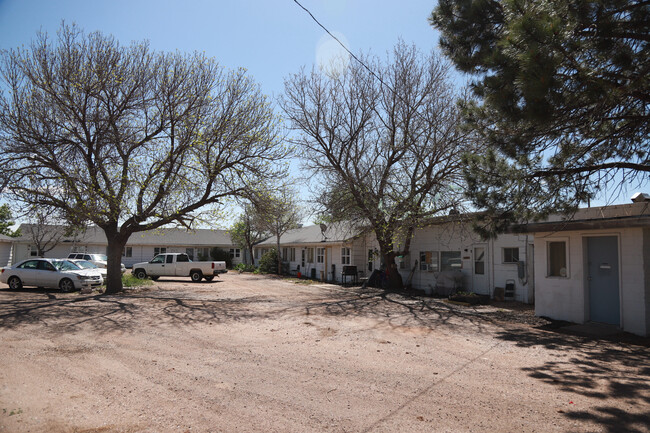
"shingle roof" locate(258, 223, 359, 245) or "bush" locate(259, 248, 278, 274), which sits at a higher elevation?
"shingle roof" locate(258, 223, 359, 245)

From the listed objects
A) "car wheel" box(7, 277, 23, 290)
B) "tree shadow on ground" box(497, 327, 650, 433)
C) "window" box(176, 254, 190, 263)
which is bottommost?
"tree shadow on ground" box(497, 327, 650, 433)

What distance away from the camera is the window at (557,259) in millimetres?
12125

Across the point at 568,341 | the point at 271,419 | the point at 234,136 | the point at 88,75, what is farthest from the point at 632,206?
the point at 88,75

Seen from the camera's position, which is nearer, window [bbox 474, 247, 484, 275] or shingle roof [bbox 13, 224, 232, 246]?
→ window [bbox 474, 247, 484, 275]

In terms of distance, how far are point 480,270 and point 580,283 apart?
713 cm

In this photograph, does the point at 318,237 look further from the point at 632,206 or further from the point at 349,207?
the point at 632,206

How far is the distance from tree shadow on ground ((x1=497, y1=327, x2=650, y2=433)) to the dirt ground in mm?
32

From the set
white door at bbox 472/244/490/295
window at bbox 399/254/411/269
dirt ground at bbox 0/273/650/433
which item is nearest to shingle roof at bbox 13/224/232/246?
window at bbox 399/254/411/269

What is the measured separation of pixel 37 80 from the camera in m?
15.1

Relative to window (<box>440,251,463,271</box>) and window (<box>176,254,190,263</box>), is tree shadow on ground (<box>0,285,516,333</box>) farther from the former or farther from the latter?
window (<box>176,254,190,263</box>)

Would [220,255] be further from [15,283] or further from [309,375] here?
[309,375]

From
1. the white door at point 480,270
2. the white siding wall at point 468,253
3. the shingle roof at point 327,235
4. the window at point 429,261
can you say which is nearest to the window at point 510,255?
the white siding wall at point 468,253

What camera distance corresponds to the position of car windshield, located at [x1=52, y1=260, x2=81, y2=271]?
17.9 metres

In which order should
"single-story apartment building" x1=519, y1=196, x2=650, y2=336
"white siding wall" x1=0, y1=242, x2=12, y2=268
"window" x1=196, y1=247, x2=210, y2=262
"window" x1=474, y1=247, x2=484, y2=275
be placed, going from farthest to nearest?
"window" x1=196, y1=247, x2=210, y2=262 < "white siding wall" x1=0, y1=242, x2=12, y2=268 < "window" x1=474, y1=247, x2=484, y2=275 < "single-story apartment building" x1=519, y1=196, x2=650, y2=336
